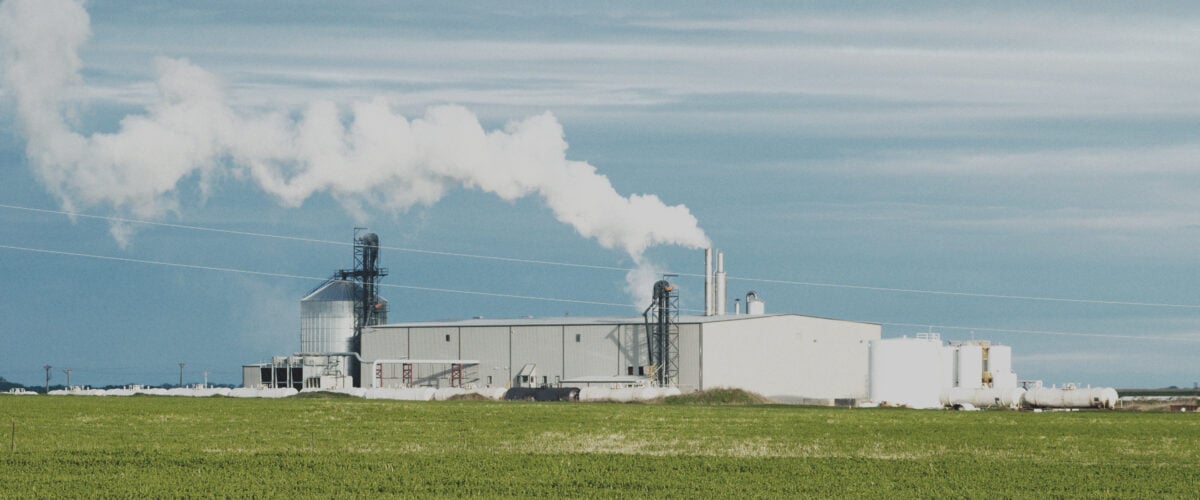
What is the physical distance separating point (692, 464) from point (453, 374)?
241ft

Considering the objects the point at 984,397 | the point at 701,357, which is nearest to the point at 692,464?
the point at 984,397

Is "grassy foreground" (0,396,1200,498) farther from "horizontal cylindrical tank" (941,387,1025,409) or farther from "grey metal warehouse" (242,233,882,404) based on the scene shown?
"grey metal warehouse" (242,233,882,404)

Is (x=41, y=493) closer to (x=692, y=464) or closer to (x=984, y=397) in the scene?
(x=692, y=464)

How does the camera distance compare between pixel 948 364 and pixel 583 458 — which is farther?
pixel 948 364

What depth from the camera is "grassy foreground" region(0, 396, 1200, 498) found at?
25984mm

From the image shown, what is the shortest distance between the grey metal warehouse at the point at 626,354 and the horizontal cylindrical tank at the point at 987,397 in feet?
48.2

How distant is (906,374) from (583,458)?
57769 mm

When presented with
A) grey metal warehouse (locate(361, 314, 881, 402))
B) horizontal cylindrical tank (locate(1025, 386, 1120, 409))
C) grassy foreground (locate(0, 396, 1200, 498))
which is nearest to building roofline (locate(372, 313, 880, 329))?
grey metal warehouse (locate(361, 314, 881, 402))

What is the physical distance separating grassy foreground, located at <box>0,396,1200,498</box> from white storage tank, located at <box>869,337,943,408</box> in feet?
106

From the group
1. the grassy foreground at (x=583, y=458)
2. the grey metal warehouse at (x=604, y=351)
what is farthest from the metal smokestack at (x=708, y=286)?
the grassy foreground at (x=583, y=458)

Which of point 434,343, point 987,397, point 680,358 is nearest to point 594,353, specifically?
point 680,358

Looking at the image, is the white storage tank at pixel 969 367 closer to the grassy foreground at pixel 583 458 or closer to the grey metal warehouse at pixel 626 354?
the grey metal warehouse at pixel 626 354

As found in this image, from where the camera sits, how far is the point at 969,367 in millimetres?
97812

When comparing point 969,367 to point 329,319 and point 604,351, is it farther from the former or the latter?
point 329,319
